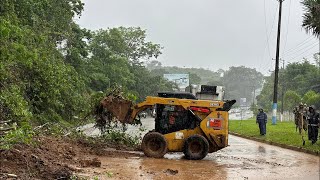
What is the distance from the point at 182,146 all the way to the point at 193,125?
0.83 m

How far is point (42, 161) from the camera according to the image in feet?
32.6

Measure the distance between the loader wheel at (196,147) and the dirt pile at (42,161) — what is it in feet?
11.2

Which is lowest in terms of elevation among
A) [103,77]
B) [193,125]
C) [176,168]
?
[176,168]

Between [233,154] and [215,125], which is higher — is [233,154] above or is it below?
below

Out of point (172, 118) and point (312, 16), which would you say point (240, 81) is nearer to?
point (312, 16)

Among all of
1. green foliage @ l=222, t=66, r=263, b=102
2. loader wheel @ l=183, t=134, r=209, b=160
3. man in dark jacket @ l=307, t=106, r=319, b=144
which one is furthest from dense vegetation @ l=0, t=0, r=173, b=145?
green foliage @ l=222, t=66, r=263, b=102

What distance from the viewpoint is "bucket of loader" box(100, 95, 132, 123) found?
15172 mm

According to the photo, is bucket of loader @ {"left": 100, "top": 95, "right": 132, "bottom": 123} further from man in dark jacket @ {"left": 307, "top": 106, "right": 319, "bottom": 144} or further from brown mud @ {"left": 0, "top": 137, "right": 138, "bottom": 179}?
man in dark jacket @ {"left": 307, "top": 106, "right": 319, "bottom": 144}

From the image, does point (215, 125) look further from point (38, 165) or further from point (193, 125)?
point (38, 165)

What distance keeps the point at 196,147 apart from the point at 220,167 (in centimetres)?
175

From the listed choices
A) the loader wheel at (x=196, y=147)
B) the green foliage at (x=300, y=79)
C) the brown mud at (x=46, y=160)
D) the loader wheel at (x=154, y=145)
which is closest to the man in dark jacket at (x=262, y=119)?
the loader wheel at (x=196, y=147)

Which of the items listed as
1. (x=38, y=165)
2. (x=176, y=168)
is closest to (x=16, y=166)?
(x=38, y=165)

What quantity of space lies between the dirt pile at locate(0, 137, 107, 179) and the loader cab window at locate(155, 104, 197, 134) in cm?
305

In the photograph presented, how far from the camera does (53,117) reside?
2264 cm
